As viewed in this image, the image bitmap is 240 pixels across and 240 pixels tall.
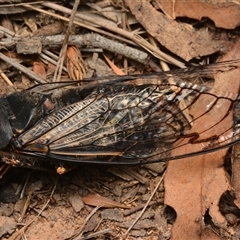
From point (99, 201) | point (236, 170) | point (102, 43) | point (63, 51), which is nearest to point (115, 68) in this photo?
point (102, 43)

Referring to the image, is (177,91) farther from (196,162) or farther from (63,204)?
(63,204)

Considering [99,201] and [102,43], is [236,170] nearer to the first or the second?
[99,201]

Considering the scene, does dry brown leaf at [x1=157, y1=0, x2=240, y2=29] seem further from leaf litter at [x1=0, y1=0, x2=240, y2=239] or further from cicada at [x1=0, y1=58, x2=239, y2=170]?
cicada at [x1=0, y1=58, x2=239, y2=170]

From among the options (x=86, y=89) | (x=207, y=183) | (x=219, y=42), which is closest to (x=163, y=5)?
(x=219, y=42)

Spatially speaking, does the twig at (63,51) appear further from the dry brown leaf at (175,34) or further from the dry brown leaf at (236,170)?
the dry brown leaf at (236,170)

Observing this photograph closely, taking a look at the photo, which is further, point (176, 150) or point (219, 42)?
point (219, 42)

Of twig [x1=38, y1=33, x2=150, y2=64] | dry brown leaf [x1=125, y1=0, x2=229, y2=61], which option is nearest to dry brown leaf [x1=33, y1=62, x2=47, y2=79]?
twig [x1=38, y1=33, x2=150, y2=64]

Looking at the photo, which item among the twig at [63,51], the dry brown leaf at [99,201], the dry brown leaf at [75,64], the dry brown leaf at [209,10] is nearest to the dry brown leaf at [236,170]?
the dry brown leaf at [99,201]
